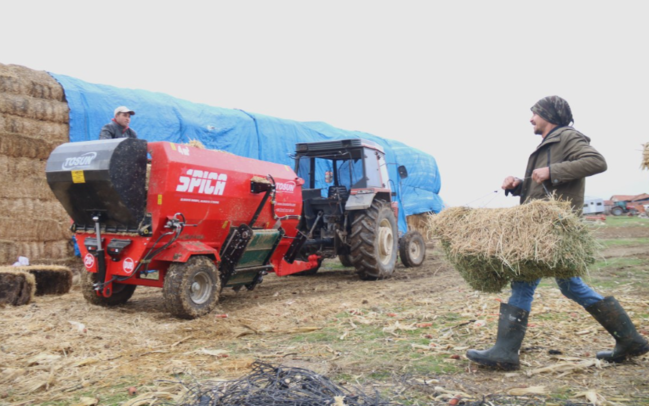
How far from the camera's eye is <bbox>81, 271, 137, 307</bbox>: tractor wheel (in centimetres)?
570

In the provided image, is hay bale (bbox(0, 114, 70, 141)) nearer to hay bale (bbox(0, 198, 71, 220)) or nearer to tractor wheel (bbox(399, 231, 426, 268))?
hay bale (bbox(0, 198, 71, 220))

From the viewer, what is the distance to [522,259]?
125 inches

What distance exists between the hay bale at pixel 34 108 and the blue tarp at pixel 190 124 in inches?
6.4

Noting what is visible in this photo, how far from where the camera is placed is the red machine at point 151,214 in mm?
5262

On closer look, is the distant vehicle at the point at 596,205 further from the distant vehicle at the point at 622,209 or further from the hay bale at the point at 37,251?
the hay bale at the point at 37,251

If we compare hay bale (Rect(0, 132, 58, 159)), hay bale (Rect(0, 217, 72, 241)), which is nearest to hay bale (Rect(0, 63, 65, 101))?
hay bale (Rect(0, 132, 58, 159))

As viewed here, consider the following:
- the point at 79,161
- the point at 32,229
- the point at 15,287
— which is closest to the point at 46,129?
the point at 32,229

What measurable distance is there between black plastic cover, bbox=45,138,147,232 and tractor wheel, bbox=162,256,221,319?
2.21 feet

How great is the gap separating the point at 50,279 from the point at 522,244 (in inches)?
235

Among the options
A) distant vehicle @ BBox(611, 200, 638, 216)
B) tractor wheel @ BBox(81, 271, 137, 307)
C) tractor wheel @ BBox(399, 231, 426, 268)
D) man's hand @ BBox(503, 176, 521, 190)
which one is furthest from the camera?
distant vehicle @ BBox(611, 200, 638, 216)

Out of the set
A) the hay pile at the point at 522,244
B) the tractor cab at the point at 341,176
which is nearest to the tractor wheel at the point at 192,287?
the hay pile at the point at 522,244

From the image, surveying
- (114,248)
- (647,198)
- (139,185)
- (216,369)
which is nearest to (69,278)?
(114,248)

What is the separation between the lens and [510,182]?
12.4ft

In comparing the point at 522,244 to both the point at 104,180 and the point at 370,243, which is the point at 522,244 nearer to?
the point at 104,180
